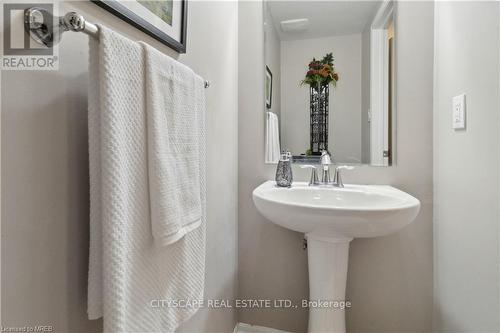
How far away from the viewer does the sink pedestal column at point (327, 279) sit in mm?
1066

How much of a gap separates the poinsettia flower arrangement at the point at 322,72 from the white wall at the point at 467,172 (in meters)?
0.45

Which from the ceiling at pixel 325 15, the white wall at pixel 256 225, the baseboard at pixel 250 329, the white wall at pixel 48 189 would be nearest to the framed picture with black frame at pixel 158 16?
the white wall at pixel 48 189

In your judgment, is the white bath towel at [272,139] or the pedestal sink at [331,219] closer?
the pedestal sink at [331,219]

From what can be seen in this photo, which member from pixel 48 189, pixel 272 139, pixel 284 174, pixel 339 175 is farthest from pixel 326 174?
pixel 48 189

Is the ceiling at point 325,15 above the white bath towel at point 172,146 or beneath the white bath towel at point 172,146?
above

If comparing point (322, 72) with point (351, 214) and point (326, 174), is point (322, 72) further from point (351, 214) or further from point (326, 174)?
point (351, 214)

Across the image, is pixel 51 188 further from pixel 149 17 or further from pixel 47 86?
pixel 149 17

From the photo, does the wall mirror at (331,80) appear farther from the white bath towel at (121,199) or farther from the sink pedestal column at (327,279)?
the white bath towel at (121,199)

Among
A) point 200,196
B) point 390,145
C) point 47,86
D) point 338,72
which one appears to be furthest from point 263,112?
point 47,86

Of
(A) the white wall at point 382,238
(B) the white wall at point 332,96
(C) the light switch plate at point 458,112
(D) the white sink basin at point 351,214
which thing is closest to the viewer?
(D) the white sink basin at point 351,214

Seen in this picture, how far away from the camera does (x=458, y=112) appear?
3.21 feet

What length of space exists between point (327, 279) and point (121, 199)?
91cm

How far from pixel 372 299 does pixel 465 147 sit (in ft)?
2.65

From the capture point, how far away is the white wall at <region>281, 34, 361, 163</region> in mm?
1345
